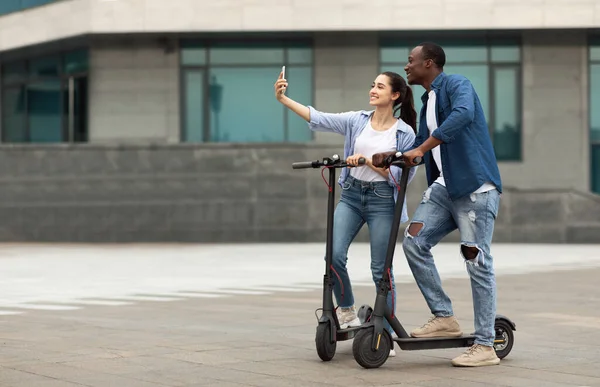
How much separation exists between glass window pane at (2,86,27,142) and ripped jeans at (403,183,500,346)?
2981cm

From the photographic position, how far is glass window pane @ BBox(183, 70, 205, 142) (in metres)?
32.9

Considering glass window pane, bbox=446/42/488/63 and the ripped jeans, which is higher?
glass window pane, bbox=446/42/488/63

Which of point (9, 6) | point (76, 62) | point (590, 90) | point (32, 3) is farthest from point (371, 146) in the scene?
point (9, 6)

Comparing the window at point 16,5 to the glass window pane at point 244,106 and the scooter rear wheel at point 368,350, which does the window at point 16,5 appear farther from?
the scooter rear wheel at point 368,350

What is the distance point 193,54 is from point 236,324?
2345 centimetres

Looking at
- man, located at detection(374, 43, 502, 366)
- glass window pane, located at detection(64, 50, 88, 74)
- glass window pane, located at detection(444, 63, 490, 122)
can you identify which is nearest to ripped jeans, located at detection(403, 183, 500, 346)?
man, located at detection(374, 43, 502, 366)

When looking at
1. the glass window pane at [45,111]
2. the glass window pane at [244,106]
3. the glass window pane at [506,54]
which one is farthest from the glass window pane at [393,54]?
the glass window pane at [45,111]

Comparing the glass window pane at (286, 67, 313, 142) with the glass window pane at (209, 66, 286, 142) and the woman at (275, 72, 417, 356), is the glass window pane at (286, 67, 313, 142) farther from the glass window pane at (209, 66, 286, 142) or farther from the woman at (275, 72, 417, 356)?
the woman at (275, 72, 417, 356)

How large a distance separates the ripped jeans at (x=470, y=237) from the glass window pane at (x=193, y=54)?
25.7 m

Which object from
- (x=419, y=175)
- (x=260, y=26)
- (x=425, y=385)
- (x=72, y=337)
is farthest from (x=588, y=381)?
(x=260, y=26)

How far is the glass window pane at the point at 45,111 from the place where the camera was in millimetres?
35156

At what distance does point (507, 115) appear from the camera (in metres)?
32.9

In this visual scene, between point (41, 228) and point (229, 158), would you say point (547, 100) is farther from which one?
point (41, 228)

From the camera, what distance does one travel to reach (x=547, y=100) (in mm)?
32844
